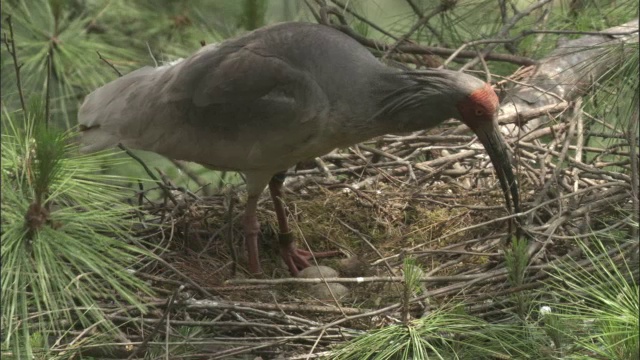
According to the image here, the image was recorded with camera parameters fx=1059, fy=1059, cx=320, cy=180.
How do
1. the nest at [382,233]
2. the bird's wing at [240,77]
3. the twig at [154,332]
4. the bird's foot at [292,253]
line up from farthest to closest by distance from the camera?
1. the bird's foot at [292,253]
2. the bird's wing at [240,77]
3. the nest at [382,233]
4. the twig at [154,332]

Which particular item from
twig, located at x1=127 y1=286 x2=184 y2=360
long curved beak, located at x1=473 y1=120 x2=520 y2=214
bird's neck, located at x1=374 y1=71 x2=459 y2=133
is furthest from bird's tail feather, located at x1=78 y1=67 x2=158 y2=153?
long curved beak, located at x1=473 y1=120 x2=520 y2=214

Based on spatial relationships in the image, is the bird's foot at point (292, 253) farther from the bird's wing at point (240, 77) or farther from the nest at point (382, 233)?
the bird's wing at point (240, 77)

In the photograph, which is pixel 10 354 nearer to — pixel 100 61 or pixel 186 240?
pixel 186 240

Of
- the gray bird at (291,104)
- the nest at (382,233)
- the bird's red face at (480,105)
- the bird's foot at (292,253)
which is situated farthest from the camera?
the bird's foot at (292,253)

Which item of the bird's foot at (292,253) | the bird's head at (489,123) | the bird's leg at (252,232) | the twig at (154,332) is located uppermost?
the bird's head at (489,123)

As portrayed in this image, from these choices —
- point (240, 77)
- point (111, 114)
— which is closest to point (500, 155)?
point (240, 77)

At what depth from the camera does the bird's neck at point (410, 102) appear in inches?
190

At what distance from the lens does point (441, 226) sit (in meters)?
5.41

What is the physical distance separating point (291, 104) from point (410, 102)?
547 mm

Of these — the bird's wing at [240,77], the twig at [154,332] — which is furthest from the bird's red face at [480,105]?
the twig at [154,332]

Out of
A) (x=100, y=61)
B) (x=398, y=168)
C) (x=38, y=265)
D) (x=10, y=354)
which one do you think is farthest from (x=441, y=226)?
(x=38, y=265)

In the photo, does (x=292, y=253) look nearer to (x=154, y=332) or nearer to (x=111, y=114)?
(x=111, y=114)

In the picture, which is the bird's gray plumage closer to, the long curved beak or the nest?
the long curved beak

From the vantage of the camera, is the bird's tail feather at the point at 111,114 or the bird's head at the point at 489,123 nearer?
the bird's head at the point at 489,123
